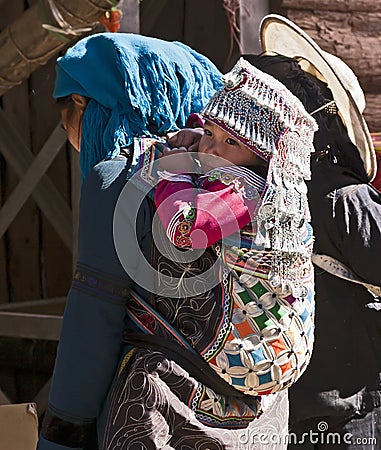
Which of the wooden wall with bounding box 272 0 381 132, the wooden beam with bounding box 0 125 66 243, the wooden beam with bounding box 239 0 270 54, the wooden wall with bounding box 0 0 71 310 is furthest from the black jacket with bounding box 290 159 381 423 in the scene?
the wooden wall with bounding box 0 0 71 310

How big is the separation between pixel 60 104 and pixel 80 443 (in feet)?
2.69

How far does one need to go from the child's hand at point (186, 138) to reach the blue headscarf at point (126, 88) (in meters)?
0.07

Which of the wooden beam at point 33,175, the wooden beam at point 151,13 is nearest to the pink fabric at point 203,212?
the wooden beam at point 33,175

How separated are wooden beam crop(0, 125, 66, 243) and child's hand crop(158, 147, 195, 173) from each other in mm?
2768

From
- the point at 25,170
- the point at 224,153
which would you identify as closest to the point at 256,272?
the point at 224,153

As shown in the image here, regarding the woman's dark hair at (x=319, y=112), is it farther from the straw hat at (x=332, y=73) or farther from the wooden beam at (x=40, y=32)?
the wooden beam at (x=40, y=32)

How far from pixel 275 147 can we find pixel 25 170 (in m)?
3.57

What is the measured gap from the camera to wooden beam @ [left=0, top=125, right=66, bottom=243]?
4660 mm

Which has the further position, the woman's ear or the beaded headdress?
the woman's ear

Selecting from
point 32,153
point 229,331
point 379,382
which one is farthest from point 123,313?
point 32,153

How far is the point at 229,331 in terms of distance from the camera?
1.82 meters

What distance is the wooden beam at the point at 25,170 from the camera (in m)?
5.12

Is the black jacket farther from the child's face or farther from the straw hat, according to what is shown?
the child's face

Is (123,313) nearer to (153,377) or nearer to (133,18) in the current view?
(153,377)
